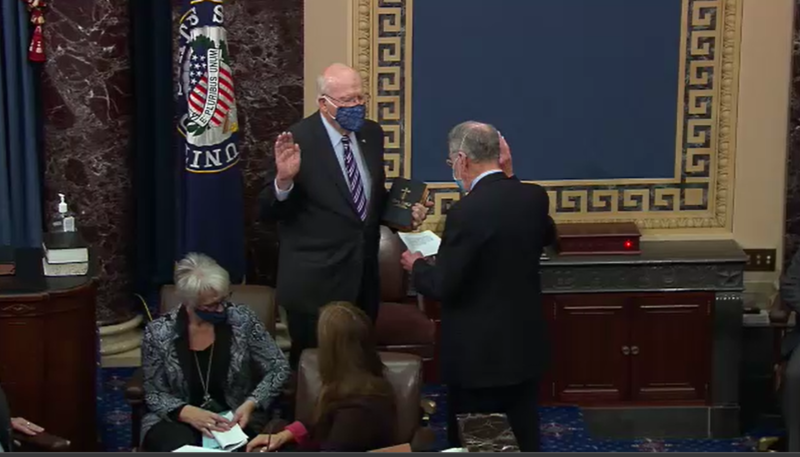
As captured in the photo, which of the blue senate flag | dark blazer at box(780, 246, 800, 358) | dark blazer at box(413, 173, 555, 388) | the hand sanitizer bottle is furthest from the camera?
the blue senate flag

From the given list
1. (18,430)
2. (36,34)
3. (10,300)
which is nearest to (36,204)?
(36,34)

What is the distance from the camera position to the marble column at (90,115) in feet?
20.4

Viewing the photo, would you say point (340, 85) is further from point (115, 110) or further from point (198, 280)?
point (115, 110)

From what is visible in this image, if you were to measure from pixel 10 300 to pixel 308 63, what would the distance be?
2.08 meters

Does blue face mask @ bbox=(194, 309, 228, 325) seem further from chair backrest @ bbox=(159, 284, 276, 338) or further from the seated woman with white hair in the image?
chair backrest @ bbox=(159, 284, 276, 338)

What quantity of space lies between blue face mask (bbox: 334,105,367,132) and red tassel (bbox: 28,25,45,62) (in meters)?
1.92

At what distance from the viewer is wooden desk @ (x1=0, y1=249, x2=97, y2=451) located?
5.23 m

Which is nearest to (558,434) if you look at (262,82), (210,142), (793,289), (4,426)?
(793,289)

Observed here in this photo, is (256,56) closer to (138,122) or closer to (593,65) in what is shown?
(138,122)

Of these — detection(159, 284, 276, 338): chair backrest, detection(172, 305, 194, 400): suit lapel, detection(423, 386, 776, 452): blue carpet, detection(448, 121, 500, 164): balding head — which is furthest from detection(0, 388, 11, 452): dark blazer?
detection(423, 386, 776, 452): blue carpet

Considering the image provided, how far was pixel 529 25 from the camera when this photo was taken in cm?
658

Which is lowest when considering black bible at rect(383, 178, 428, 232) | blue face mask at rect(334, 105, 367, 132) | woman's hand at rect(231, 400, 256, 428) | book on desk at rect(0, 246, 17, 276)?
woman's hand at rect(231, 400, 256, 428)

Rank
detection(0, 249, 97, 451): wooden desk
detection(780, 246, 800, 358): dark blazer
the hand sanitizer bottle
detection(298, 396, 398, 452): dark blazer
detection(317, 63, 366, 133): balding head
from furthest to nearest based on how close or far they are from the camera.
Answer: the hand sanitizer bottle, detection(780, 246, 800, 358): dark blazer, detection(0, 249, 97, 451): wooden desk, detection(317, 63, 366, 133): balding head, detection(298, 396, 398, 452): dark blazer

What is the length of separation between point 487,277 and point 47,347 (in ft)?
6.28
